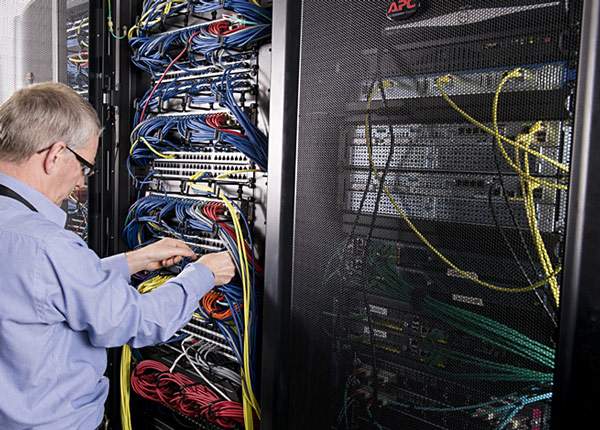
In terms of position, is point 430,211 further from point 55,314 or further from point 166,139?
point 166,139

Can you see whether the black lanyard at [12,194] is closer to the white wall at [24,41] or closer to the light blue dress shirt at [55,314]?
the light blue dress shirt at [55,314]

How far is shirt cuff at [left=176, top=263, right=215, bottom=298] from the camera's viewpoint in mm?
1343

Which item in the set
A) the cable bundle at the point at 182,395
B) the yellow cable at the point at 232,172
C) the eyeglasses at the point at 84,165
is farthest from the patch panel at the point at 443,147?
the cable bundle at the point at 182,395

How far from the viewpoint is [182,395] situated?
1694mm

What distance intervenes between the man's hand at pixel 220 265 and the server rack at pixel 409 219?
0.17 m

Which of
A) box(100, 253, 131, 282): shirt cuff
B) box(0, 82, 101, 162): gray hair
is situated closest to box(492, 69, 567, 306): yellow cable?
box(0, 82, 101, 162): gray hair

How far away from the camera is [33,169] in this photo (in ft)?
4.10

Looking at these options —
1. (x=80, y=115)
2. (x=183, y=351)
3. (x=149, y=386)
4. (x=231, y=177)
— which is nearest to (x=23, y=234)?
(x=80, y=115)

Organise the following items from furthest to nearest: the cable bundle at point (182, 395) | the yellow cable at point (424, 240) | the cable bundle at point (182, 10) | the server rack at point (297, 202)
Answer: the cable bundle at point (182, 395) → the cable bundle at point (182, 10) → the yellow cable at point (424, 240) → the server rack at point (297, 202)

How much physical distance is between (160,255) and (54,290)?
509 millimetres

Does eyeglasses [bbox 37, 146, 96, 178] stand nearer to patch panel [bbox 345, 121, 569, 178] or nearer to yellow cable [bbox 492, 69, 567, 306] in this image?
patch panel [bbox 345, 121, 569, 178]

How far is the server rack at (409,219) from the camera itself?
0.81 meters

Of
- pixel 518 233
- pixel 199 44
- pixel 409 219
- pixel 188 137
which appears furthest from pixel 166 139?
pixel 518 233

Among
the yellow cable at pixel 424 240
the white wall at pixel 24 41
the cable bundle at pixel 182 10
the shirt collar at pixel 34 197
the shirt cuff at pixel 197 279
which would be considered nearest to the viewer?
the yellow cable at pixel 424 240
